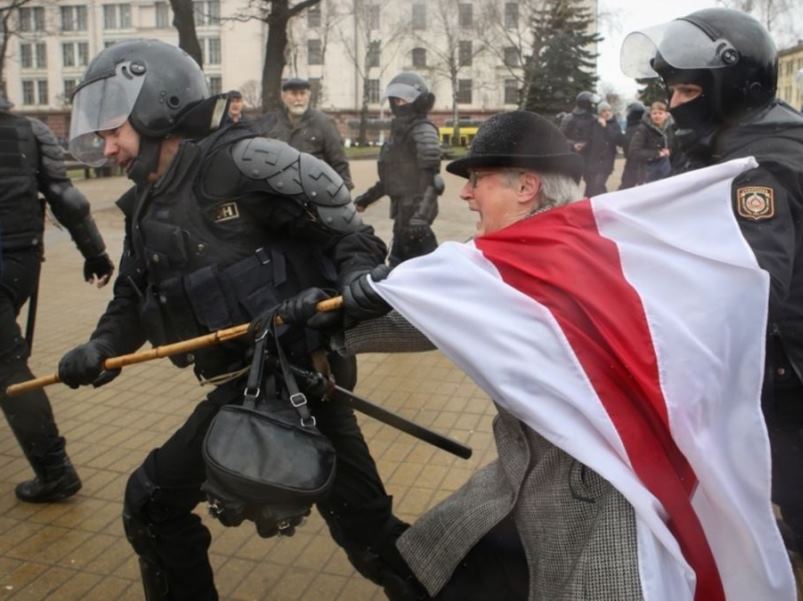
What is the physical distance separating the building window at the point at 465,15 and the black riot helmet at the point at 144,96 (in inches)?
1877

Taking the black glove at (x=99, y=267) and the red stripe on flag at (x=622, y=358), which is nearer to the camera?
the red stripe on flag at (x=622, y=358)

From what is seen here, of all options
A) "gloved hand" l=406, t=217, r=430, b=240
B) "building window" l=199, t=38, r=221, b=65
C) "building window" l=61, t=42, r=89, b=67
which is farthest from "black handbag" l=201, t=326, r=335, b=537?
"building window" l=61, t=42, r=89, b=67

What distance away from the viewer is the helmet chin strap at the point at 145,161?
2.85 metres

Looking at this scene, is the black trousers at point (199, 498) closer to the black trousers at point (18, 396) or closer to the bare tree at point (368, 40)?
the black trousers at point (18, 396)

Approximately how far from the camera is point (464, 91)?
65500mm

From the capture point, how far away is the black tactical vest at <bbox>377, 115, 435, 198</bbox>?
6.99m

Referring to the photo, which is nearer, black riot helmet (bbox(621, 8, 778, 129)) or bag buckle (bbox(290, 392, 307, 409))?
bag buckle (bbox(290, 392, 307, 409))

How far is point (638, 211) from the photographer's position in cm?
201

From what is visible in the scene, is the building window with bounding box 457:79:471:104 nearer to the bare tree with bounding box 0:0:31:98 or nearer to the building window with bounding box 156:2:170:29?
the building window with bounding box 156:2:170:29

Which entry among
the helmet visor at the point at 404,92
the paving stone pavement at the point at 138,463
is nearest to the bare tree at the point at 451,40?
the helmet visor at the point at 404,92

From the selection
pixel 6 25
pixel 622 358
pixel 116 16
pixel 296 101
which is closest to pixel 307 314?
pixel 622 358

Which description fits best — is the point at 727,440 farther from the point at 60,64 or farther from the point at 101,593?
A: the point at 60,64

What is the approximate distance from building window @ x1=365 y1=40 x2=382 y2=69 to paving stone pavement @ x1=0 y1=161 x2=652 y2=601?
160 ft

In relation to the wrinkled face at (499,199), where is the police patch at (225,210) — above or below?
below
